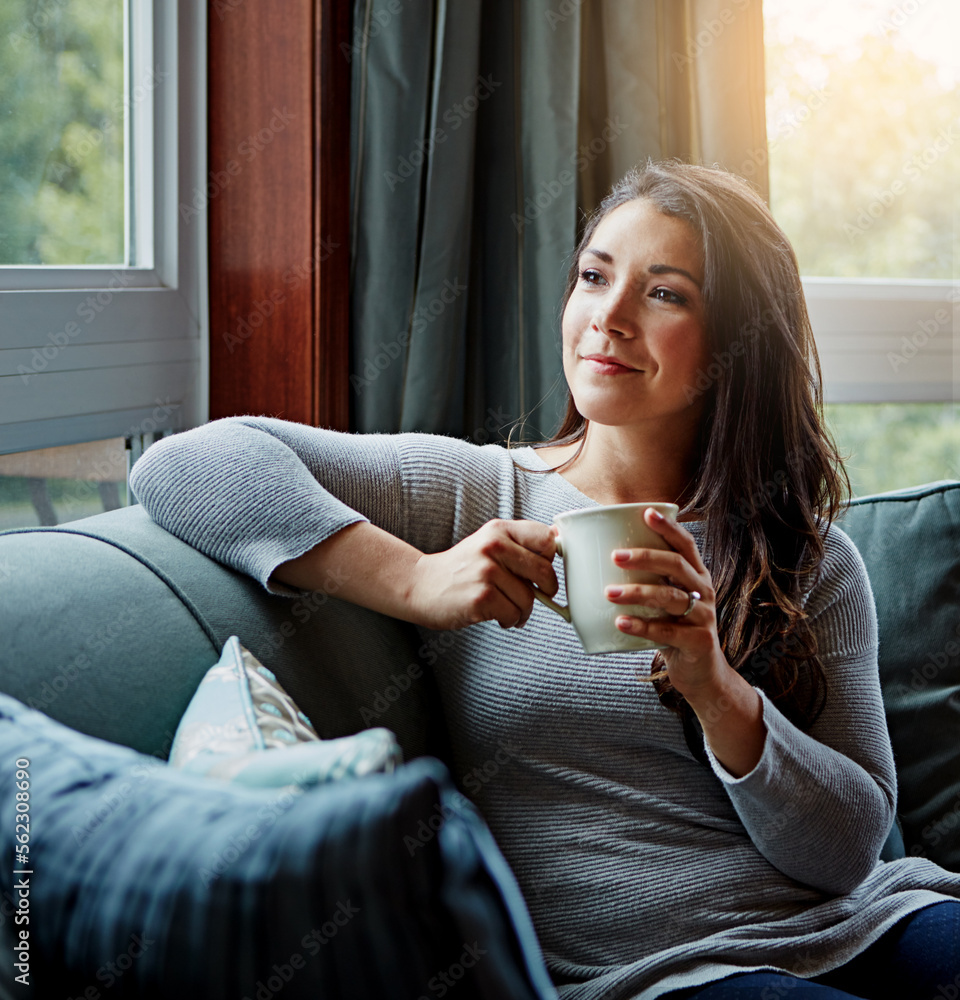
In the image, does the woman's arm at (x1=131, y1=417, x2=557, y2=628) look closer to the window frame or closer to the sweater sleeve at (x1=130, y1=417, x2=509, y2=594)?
the sweater sleeve at (x1=130, y1=417, x2=509, y2=594)

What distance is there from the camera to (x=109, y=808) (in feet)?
1.68

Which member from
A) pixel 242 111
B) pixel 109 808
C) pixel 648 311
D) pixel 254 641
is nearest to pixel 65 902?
pixel 109 808

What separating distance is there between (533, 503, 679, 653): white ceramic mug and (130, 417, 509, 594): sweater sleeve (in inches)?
11.2

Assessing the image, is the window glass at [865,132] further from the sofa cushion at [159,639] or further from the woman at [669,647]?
the sofa cushion at [159,639]

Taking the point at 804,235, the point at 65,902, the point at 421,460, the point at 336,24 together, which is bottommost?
the point at 65,902

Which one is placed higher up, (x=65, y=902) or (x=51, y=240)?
(x=51, y=240)

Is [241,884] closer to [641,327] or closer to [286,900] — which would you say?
[286,900]

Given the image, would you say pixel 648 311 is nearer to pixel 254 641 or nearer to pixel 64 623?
pixel 254 641

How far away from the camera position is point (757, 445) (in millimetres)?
1229

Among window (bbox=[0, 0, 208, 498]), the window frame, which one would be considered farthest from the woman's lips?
the window frame

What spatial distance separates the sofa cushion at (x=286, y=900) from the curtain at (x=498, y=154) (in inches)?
51.6

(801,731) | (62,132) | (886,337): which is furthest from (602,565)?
(886,337)

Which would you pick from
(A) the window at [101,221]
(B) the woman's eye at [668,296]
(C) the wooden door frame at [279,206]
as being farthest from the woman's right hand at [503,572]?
(C) the wooden door frame at [279,206]

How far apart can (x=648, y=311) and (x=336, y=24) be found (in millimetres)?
912
